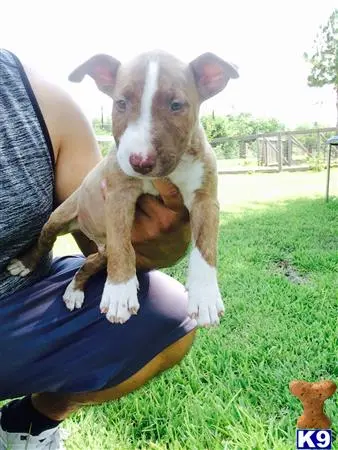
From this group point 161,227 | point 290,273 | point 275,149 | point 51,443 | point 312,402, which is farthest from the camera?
point 275,149

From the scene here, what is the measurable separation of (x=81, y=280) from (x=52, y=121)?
58 centimetres

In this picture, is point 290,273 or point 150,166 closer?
point 150,166

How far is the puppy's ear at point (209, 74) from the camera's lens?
1.76 metres

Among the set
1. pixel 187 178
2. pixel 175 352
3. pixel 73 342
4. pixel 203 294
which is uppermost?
pixel 187 178

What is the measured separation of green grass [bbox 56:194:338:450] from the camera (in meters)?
2.01

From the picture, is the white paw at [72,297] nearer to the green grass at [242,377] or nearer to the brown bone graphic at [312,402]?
the green grass at [242,377]

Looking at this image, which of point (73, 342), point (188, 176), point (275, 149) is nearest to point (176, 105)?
point (188, 176)

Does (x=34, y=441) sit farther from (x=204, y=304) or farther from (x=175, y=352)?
(x=204, y=304)

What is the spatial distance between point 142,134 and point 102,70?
1.43 ft

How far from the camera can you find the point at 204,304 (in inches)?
65.4

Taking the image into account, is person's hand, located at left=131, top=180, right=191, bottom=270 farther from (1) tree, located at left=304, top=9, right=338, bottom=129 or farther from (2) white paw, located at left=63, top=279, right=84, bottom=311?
(1) tree, located at left=304, top=9, right=338, bottom=129

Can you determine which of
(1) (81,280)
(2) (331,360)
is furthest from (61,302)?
(2) (331,360)

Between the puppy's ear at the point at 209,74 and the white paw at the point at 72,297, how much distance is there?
77 cm

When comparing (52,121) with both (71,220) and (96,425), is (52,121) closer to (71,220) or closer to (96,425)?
(71,220)
